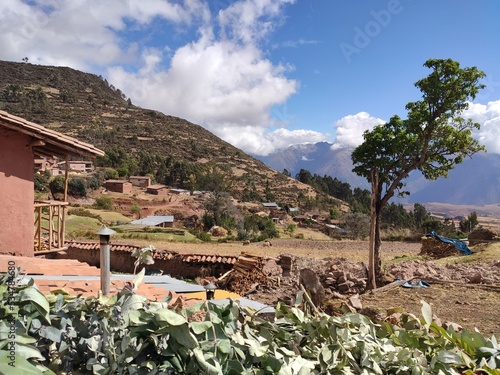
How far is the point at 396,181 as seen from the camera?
10.8 metres

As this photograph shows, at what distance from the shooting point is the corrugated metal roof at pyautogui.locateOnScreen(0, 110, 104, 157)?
7336mm

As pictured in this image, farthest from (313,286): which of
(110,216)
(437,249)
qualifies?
(110,216)

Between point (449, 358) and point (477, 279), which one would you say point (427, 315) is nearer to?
point (449, 358)

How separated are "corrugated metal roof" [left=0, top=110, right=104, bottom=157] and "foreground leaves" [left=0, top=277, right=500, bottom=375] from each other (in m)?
7.47

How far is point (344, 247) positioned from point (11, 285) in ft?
79.4

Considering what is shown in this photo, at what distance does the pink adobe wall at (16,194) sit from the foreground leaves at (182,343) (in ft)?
24.8

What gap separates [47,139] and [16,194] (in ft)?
3.95

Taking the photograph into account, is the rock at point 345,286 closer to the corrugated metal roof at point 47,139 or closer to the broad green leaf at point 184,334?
the corrugated metal roof at point 47,139

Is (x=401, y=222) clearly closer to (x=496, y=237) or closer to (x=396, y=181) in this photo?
(x=496, y=237)

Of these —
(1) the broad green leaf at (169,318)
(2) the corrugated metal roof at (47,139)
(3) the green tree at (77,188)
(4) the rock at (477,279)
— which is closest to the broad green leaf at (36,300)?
(1) the broad green leaf at (169,318)

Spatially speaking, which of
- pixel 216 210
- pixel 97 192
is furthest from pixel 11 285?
pixel 97 192

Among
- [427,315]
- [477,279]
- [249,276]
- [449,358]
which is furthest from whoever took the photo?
[249,276]

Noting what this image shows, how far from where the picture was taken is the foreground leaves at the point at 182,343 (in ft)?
2.80

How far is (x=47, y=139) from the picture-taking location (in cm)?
786
